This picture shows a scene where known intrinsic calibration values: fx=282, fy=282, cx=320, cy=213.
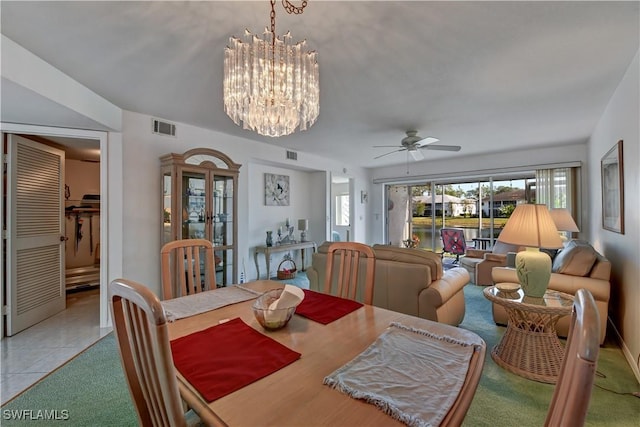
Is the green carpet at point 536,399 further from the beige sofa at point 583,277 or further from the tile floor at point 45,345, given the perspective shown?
the tile floor at point 45,345

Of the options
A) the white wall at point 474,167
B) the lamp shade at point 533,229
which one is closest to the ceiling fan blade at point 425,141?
the lamp shade at point 533,229

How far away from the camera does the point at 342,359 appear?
104 cm

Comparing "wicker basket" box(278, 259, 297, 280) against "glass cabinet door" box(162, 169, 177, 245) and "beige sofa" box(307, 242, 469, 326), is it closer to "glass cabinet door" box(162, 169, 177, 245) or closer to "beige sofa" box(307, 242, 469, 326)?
"glass cabinet door" box(162, 169, 177, 245)

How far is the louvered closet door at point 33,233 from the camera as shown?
2.82 meters

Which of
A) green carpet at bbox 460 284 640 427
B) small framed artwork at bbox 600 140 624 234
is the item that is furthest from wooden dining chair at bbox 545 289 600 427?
small framed artwork at bbox 600 140 624 234

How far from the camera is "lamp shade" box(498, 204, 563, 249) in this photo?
2113 millimetres

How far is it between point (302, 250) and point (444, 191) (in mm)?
3602

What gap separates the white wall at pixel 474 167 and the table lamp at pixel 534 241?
358cm

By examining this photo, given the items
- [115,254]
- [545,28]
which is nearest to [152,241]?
[115,254]

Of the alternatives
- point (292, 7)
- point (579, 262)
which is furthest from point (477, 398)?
point (292, 7)

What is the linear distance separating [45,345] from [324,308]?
2.82 metres

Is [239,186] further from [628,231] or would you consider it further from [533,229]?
[628,231]

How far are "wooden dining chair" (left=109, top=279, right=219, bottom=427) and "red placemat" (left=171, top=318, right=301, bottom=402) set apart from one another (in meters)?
0.11

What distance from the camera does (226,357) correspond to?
104 cm
